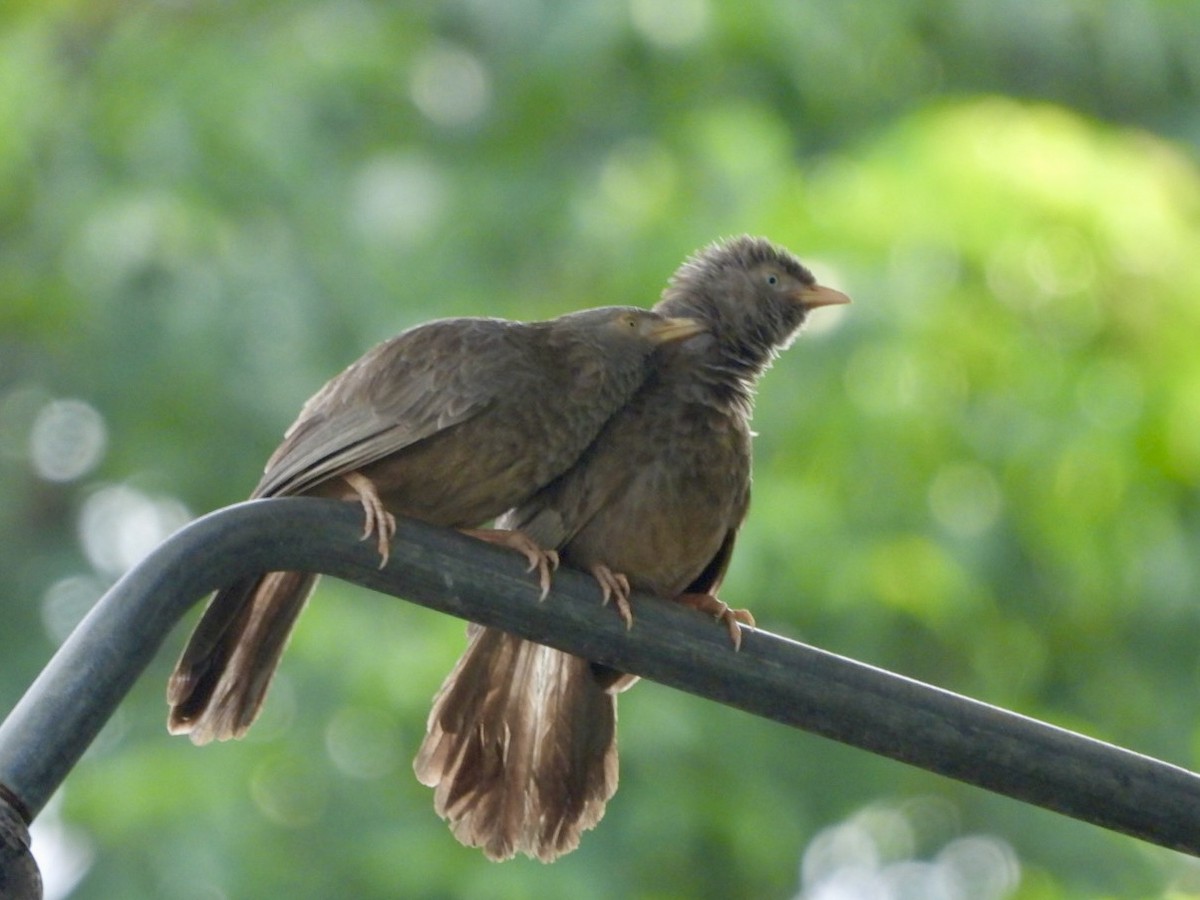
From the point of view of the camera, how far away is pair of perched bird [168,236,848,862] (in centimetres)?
400

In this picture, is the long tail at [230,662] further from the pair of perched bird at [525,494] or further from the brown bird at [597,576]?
the brown bird at [597,576]

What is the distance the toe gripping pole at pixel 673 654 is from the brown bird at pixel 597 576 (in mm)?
744

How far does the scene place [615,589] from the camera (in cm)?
376

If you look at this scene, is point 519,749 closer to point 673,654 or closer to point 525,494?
point 525,494

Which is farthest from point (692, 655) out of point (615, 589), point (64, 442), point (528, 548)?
point (64, 442)

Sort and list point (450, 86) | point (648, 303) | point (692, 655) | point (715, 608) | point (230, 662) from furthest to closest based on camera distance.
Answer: point (450, 86), point (648, 303), point (715, 608), point (230, 662), point (692, 655)

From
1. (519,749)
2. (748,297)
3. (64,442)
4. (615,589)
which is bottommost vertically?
(519,749)

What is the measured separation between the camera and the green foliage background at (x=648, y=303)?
6.36 m

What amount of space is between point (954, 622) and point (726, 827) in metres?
1.00

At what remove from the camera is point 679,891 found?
684 centimetres

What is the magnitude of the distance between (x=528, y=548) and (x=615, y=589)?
0.20 metres

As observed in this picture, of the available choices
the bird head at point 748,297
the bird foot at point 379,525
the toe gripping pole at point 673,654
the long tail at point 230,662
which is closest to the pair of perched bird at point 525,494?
the long tail at point 230,662

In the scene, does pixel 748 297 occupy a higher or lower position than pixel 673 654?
higher

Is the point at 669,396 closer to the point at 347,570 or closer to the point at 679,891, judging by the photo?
the point at 347,570
